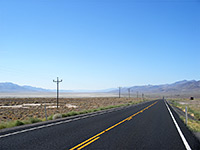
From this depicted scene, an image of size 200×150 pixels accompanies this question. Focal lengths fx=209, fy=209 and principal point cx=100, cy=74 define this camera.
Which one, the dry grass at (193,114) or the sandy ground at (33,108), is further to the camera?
the sandy ground at (33,108)

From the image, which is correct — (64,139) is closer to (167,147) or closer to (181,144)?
(167,147)

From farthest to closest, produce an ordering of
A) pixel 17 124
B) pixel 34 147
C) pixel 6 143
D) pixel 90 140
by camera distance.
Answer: pixel 17 124
pixel 90 140
pixel 6 143
pixel 34 147

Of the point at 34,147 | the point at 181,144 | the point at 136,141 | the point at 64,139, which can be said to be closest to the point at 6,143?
the point at 34,147

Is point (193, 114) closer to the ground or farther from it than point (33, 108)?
farther from it

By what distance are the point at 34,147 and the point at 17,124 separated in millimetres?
7138

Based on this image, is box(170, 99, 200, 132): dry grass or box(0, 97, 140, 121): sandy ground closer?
box(170, 99, 200, 132): dry grass

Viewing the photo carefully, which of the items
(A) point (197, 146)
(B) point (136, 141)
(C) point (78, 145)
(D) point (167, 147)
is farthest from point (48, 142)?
(A) point (197, 146)

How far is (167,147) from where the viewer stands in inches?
292

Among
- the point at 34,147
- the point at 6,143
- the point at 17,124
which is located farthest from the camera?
the point at 17,124

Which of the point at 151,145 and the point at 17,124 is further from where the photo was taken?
the point at 17,124

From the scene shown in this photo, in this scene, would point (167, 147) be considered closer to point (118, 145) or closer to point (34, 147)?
point (118, 145)

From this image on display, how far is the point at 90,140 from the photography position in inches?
326

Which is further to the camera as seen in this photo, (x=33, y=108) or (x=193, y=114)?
(x=33, y=108)

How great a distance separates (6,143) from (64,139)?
216 cm
